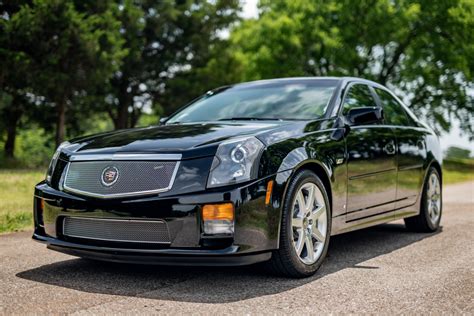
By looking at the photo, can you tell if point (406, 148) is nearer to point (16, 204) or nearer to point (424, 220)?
point (424, 220)

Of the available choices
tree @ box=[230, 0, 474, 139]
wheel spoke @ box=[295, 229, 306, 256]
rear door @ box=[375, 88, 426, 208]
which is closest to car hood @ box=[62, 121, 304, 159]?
wheel spoke @ box=[295, 229, 306, 256]

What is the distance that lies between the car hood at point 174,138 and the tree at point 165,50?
81.5 feet

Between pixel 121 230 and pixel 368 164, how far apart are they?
239 centimetres

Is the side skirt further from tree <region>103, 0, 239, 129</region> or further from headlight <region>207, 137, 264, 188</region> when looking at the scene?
tree <region>103, 0, 239, 129</region>

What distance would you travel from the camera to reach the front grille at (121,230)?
427cm

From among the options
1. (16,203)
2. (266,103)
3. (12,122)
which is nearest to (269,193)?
(266,103)

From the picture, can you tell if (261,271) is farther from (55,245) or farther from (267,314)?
(55,245)

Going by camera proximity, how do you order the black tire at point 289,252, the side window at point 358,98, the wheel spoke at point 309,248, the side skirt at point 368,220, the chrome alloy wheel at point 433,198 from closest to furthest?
1. the black tire at point 289,252
2. the wheel spoke at point 309,248
3. the side skirt at point 368,220
4. the side window at point 358,98
5. the chrome alloy wheel at point 433,198

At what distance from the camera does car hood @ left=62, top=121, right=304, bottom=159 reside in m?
4.41

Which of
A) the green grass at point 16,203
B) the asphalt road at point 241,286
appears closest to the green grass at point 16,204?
the green grass at point 16,203

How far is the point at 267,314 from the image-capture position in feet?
12.1

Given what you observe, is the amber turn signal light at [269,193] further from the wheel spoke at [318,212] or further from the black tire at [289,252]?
the wheel spoke at [318,212]

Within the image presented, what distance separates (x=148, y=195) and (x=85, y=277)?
905 millimetres

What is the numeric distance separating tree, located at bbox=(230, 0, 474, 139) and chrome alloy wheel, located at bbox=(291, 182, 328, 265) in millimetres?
28421
